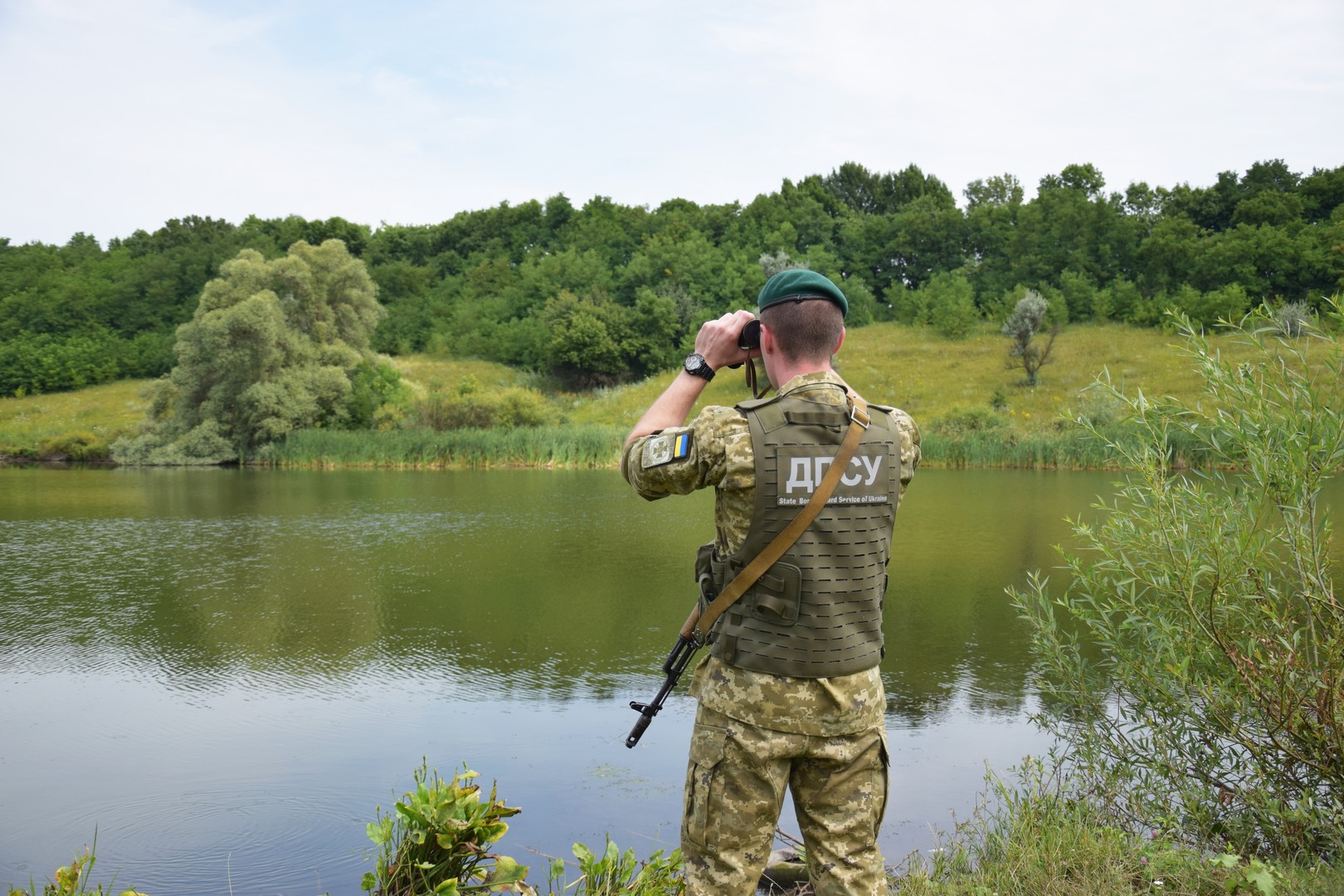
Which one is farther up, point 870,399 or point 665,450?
point 870,399

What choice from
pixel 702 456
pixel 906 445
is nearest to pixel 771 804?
pixel 702 456

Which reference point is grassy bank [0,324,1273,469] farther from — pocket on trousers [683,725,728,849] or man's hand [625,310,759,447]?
pocket on trousers [683,725,728,849]

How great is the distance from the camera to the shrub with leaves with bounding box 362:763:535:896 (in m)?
2.62

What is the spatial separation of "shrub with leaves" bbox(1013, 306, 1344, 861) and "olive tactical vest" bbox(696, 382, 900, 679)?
4.64 ft

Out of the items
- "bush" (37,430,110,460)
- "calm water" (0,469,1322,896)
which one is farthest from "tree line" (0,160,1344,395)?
"calm water" (0,469,1322,896)

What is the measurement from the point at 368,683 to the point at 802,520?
4329 millimetres

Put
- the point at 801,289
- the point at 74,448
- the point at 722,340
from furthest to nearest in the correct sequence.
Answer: the point at 74,448 < the point at 722,340 < the point at 801,289

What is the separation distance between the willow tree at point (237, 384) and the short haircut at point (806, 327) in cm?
2580

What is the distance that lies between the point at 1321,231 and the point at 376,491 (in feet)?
112

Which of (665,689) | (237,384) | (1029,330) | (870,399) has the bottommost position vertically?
(665,689)

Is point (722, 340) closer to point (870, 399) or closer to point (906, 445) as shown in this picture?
point (906, 445)

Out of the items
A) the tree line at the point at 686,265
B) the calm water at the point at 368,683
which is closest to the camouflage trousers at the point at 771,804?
the calm water at the point at 368,683

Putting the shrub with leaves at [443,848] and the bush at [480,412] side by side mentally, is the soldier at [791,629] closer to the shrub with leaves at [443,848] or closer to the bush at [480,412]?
the shrub with leaves at [443,848]

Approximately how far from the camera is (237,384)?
87.4 feet
